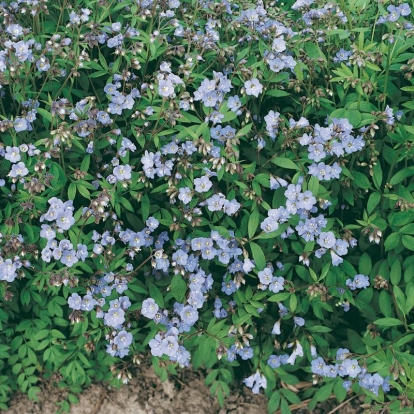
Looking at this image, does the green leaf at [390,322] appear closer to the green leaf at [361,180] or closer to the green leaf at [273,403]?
the green leaf at [361,180]

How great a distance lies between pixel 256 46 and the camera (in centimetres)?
333

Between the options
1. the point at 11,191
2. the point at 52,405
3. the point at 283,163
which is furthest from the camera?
the point at 52,405

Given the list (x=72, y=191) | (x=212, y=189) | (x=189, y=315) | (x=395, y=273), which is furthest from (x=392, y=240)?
(x=72, y=191)

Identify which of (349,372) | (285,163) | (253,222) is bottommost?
(349,372)

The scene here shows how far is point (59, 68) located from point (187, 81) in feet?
2.19

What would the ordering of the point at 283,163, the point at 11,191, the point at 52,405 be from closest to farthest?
the point at 283,163, the point at 11,191, the point at 52,405

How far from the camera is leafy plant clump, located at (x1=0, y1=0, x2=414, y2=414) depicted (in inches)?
116

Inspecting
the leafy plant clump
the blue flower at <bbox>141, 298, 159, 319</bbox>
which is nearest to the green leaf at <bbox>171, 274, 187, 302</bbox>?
the leafy plant clump

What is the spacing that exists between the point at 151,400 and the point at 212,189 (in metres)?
1.47

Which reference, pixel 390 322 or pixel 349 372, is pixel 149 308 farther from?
pixel 390 322

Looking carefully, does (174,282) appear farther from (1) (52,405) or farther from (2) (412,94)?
(2) (412,94)

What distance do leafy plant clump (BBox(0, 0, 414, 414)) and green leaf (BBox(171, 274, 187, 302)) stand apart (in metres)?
0.01

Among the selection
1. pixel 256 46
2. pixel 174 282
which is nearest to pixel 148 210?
pixel 174 282

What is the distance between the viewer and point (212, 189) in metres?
3.05
